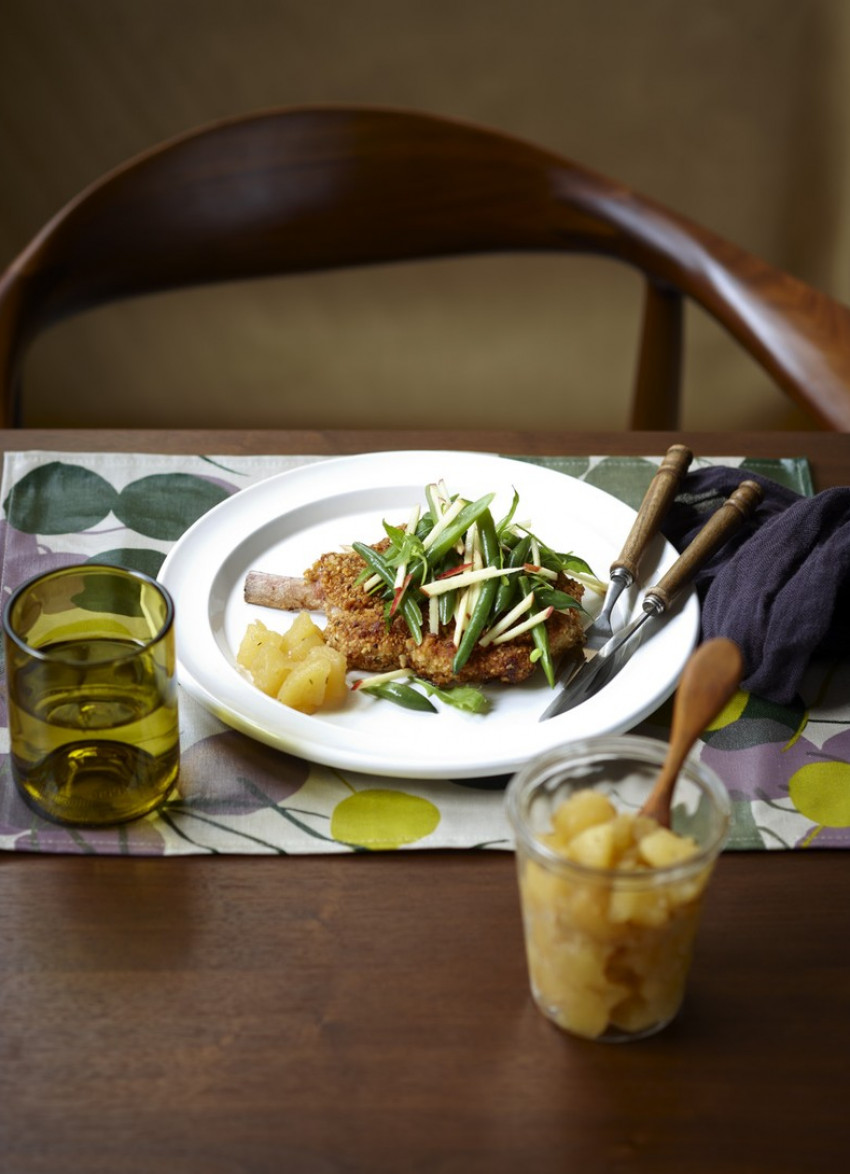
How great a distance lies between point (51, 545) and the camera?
1402 millimetres

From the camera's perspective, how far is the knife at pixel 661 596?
3.96 feet

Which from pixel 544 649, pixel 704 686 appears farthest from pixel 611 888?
pixel 544 649

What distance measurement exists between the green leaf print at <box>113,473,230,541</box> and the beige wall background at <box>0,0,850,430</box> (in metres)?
1.96

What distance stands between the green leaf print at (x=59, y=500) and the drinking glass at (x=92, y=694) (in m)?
0.39

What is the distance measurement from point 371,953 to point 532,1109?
17cm

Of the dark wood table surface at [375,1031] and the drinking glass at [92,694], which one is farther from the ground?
the drinking glass at [92,694]

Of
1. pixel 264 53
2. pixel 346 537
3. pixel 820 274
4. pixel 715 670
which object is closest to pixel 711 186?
pixel 820 274

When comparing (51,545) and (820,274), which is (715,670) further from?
(820,274)

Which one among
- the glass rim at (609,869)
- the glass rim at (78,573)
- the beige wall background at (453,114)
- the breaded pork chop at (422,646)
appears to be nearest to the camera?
the glass rim at (609,869)

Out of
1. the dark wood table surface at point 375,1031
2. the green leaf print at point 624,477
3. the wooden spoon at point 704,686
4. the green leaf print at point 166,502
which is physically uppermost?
the wooden spoon at point 704,686

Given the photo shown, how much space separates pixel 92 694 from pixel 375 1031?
0.33 m

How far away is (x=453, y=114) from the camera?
3188 mm

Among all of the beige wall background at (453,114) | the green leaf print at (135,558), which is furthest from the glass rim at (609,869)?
the beige wall background at (453,114)

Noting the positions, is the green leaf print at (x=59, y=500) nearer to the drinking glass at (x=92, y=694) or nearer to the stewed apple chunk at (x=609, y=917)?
the drinking glass at (x=92, y=694)
